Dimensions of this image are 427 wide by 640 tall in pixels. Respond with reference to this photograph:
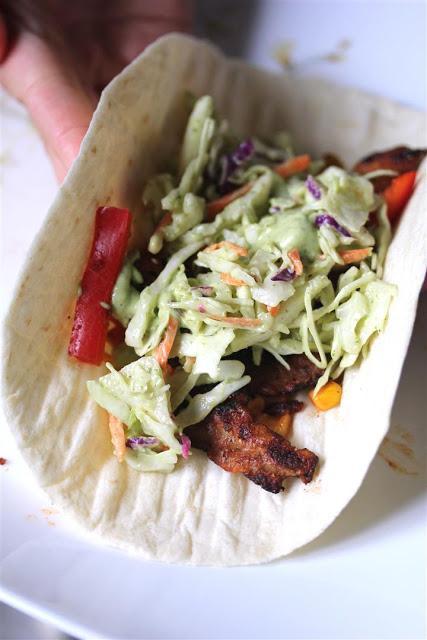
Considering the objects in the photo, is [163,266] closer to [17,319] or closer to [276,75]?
[17,319]

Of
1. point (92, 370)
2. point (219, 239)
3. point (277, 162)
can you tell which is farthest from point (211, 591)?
point (277, 162)

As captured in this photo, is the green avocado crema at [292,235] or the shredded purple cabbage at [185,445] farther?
the green avocado crema at [292,235]

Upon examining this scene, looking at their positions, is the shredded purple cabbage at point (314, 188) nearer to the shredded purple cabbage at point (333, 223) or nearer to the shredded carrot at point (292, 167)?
the shredded purple cabbage at point (333, 223)

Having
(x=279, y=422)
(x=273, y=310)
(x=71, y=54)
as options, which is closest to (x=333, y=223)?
(x=273, y=310)

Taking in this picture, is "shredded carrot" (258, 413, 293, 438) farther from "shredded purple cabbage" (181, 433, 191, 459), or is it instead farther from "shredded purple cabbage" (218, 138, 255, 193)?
"shredded purple cabbage" (218, 138, 255, 193)

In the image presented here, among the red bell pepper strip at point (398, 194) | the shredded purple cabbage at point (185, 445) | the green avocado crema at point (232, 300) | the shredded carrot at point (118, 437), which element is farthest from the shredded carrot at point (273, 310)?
the red bell pepper strip at point (398, 194)
